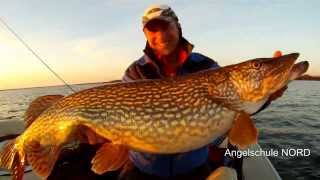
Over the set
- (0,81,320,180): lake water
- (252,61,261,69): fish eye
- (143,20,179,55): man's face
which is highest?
(143,20,179,55): man's face

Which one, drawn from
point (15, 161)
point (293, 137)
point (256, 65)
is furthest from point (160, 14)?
point (293, 137)

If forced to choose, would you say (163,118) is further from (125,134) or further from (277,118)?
(277,118)

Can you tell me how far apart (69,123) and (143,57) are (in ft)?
3.59

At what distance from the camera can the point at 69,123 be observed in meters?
3.25

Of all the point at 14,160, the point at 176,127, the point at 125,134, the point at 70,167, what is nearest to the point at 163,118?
the point at 176,127

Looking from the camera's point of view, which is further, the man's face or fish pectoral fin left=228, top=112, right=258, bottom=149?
the man's face

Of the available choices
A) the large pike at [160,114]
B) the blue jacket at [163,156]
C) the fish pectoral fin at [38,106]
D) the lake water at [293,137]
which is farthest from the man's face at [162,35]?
the lake water at [293,137]

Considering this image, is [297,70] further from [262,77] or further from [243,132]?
[243,132]

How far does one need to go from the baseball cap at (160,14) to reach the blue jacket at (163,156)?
302mm

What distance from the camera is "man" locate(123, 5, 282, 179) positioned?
3650 millimetres

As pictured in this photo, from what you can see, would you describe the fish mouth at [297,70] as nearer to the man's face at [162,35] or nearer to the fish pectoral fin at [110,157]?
the man's face at [162,35]

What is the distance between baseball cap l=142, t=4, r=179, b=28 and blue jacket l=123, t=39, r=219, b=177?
0.30 metres

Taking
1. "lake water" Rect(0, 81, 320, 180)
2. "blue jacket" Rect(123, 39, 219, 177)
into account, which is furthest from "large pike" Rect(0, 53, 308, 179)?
"lake water" Rect(0, 81, 320, 180)

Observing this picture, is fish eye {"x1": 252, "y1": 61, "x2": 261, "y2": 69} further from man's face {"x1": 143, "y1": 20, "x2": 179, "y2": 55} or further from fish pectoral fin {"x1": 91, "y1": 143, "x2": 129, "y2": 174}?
fish pectoral fin {"x1": 91, "y1": 143, "x2": 129, "y2": 174}
